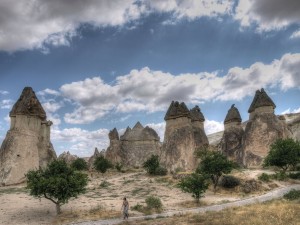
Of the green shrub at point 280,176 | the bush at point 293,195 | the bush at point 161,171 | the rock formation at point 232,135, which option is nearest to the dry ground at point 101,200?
the green shrub at point 280,176

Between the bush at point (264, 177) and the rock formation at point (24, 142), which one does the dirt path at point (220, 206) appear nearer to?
the bush at point (264, 177)

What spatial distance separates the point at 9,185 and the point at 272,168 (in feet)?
84.2

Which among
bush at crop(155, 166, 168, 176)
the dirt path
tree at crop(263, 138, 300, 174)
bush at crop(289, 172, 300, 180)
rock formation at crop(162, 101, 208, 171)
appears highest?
rock formation at crop(162, 101, 208, 171)

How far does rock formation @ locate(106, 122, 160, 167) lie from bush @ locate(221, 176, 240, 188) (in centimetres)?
2485

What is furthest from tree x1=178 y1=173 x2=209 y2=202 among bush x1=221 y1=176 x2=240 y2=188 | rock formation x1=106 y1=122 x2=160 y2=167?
rock formation x1=106 y1=122 x2=160 y2=167

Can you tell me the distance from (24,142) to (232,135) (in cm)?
2492

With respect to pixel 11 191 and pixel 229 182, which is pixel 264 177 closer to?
pixel 229 182

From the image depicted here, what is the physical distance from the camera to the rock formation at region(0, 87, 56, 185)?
33781 mm

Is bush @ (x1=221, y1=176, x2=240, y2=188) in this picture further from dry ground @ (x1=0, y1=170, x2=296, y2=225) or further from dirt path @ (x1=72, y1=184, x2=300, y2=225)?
dirt path @ (x1=72, y1=184, x2=300, y2=225)

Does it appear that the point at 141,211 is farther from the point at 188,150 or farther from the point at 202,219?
the point at 188,150

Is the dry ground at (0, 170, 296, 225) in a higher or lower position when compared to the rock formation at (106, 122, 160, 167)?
lower

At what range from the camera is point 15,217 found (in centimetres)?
2117

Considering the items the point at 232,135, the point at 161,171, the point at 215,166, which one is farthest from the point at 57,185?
the point at 232,135

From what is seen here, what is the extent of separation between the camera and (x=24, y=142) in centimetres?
3544
